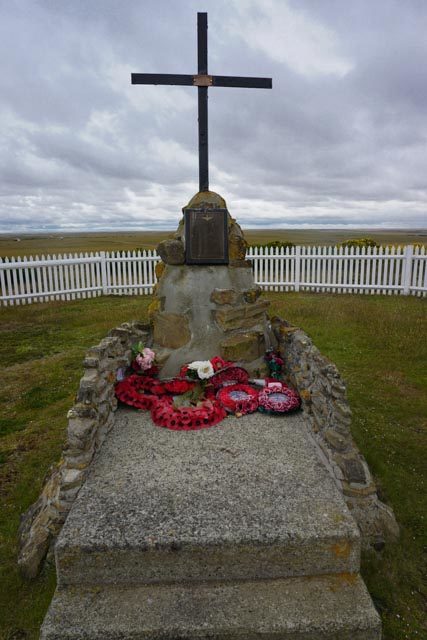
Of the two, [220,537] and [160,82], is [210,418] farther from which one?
[160,82]

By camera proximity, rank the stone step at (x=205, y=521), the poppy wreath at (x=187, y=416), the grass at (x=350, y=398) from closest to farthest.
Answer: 1. the stone step at (x=205, y=521)
2. the grass at (x=350, y=398)
3. the poppy wreath at (x=187, y=416)

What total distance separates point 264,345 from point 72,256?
32.5 ft

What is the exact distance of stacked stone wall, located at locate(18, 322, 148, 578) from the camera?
Result: 9.64ft

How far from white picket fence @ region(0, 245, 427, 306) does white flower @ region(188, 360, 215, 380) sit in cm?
940

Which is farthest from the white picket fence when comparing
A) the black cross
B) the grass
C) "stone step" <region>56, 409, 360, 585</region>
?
"stone step" <region>56, 409, 360, 585</region>

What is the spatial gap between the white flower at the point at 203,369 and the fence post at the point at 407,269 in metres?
9.98

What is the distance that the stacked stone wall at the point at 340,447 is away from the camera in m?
3.04

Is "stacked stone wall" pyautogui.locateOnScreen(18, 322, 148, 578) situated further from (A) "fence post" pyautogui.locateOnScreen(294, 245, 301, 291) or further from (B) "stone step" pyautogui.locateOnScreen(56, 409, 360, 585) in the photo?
(A) "fence post" pyautogui.locateOnScreen(294, 245, 301, 291)

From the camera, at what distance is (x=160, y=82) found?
16.9 ft

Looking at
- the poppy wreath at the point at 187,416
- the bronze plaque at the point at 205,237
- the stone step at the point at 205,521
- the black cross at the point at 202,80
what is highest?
the black cross at the point at 202,80

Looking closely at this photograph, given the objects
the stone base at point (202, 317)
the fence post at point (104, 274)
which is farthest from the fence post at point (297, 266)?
the stone base at point (202, 317)

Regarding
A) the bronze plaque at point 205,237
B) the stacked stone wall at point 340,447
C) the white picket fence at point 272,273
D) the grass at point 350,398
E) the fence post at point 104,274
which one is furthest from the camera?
the fence post at point 104,274

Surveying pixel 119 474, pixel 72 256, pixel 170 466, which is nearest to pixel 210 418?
pixel 170 466

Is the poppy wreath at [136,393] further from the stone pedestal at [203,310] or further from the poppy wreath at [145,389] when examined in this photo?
the stone pedestal at [203,310]
